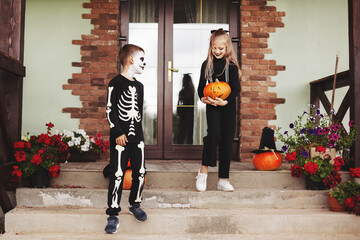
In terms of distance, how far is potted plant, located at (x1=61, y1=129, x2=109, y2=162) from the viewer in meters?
4.52

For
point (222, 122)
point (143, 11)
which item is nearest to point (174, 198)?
point (222, 122)

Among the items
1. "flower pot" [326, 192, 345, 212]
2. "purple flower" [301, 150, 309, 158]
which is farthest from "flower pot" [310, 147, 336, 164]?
"flower pot" [326, 192, 345, 212]

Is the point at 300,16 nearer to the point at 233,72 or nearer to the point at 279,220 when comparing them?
the point at 233,72

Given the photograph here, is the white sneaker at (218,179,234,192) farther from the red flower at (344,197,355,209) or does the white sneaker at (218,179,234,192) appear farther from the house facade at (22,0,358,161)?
the house facade at (22,0,358,161)

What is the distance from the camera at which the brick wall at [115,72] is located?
194 inches

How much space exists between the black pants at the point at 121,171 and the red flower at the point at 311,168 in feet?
5.36

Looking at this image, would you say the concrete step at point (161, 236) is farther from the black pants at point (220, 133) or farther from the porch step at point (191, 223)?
the black pants at point (220, 133)

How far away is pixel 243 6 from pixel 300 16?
835 mm

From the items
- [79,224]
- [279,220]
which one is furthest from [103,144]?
[279,220]

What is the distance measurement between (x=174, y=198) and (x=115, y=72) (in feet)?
7.54

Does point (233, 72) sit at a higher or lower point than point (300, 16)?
lower

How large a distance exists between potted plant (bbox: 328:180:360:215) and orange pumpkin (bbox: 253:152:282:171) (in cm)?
69

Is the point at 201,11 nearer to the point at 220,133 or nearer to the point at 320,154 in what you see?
the point at 220,133

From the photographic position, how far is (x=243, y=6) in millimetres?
5020
